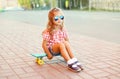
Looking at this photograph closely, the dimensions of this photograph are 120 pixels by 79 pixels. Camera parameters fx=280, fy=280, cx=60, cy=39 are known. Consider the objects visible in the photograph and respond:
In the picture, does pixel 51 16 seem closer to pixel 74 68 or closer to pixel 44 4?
pixel 74 68

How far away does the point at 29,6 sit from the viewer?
160 feet

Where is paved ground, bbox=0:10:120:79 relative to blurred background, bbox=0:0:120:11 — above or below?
above

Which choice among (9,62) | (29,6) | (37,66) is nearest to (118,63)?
(37,66)

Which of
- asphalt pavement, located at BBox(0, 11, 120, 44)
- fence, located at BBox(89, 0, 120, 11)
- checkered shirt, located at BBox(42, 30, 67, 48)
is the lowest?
fence, located at BBox(89, 0, 120, 11)

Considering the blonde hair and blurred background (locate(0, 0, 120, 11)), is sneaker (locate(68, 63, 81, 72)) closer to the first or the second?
the blonde hair

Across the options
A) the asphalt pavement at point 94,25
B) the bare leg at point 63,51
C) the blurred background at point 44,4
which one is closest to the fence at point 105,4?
the blurred background at point 44,4

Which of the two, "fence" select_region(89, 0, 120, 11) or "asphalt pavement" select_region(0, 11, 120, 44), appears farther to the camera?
"fence" select_region(89, 0, 120, 11)

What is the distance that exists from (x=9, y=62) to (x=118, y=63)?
6.80 ft

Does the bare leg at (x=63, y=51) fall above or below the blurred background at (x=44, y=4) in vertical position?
above

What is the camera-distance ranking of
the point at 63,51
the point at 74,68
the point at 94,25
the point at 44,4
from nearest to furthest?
the point at 74,68 → the point at 63,51 → the point at 94,25 → the point at 44,4

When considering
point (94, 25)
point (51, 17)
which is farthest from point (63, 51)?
point (94, 25)

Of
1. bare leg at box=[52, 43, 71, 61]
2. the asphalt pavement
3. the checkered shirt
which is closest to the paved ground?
bare leg at box=[52, 43, 71, 61]

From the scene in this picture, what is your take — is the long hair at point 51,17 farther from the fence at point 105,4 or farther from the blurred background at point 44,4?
the blurred background at point 44,4

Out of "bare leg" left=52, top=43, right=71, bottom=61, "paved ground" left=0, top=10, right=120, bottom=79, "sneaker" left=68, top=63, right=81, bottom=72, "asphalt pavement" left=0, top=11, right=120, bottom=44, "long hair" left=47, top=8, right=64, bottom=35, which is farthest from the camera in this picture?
"asphalt pavement" left=0, top=11, right=120, bottom=44
